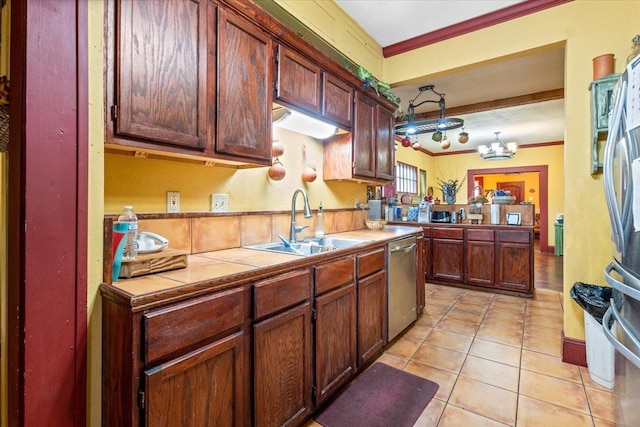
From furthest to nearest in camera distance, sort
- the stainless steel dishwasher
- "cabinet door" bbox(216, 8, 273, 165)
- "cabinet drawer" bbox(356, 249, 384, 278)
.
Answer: the stainless steel dishwasher → "cabinet drawer" bbox(356, 249, 384, 278) → "cabinet door" bbox(216, 8, 273, 165)

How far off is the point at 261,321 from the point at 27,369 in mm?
735

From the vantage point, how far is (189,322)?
41.7 inches

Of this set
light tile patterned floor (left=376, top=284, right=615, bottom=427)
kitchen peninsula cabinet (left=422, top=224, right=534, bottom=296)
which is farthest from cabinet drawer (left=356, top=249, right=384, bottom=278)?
kitchen peninsula cabinet (left=422, top=224, right=534, bottom=296)

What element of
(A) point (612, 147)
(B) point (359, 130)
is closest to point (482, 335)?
(A) point (612, 147)

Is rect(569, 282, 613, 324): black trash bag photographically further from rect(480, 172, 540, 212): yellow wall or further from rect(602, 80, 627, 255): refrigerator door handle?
rect(480, 172, 540, 212): yellow wall

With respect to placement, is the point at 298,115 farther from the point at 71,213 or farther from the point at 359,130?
the point at 71,213

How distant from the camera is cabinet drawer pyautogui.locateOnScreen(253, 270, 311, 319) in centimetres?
131

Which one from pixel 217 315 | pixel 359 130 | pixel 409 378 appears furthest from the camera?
pixel 359 130

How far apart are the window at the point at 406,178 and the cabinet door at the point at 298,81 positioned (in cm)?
504

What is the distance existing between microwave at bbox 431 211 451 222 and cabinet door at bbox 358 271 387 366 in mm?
2458

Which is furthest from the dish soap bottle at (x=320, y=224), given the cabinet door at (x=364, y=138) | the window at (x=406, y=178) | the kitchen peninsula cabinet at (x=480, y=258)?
the window at (x=406, y=178)

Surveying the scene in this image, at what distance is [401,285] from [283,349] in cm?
141

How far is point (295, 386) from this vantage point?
151 cm

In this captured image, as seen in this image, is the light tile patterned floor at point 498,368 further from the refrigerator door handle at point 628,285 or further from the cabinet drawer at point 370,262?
the refrigerator door handle at point 628,285
